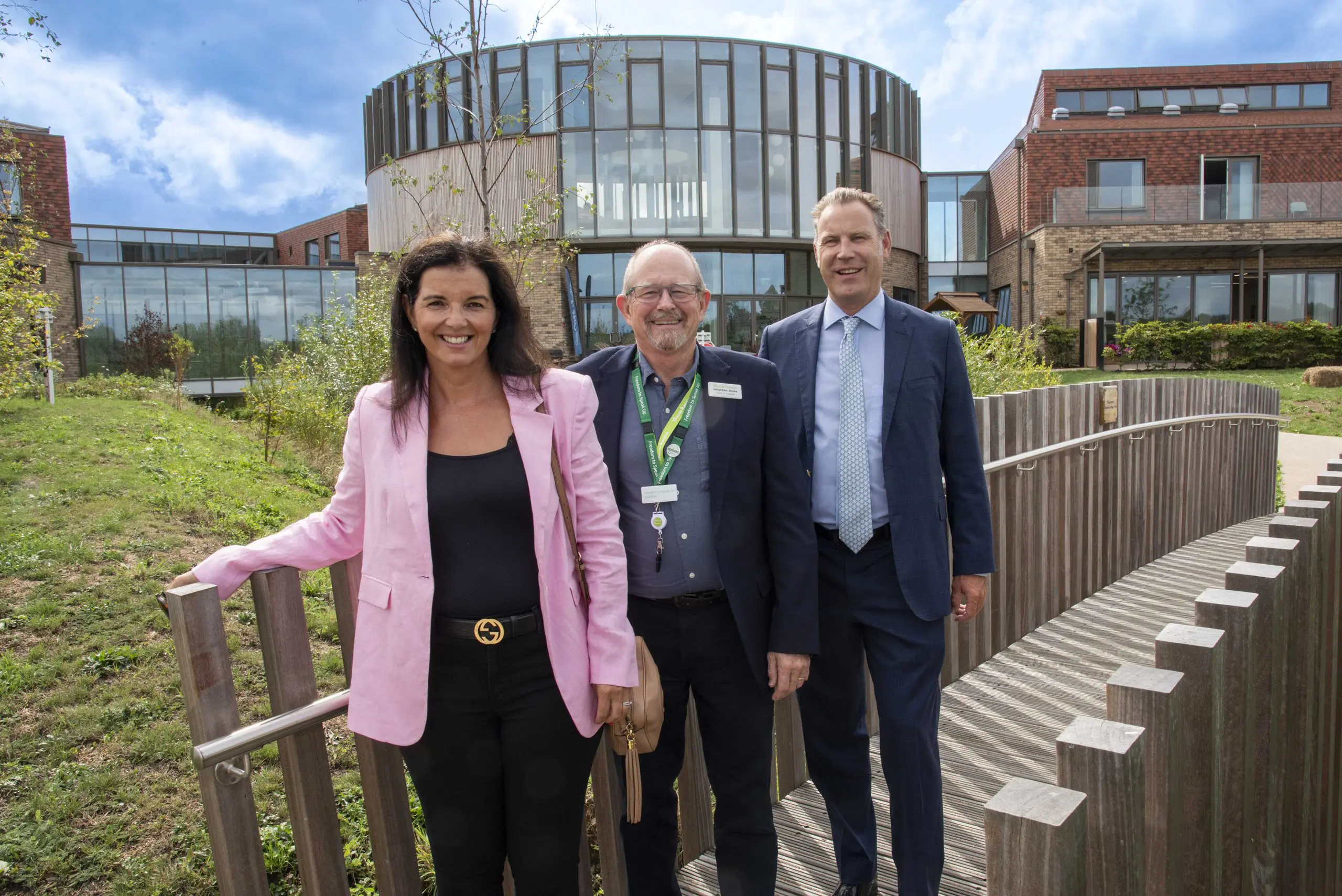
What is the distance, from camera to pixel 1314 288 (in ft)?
91.2

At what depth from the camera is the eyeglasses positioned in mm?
2410

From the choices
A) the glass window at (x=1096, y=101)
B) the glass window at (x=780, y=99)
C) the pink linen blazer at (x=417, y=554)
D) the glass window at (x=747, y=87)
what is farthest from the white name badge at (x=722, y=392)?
the glass window at (x=1096, y=101)

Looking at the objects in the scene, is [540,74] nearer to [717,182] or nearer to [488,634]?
[717,182]

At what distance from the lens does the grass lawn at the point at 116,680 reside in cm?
329

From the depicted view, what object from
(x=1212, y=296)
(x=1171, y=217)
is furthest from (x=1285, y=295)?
(x=1171, y=217)

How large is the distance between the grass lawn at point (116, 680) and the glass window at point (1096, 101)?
1373 inches

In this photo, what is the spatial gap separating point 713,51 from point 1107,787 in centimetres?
2837

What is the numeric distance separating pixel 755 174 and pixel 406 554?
2694 cm

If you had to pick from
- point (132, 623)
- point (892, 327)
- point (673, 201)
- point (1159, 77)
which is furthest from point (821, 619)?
point (1159, 77)

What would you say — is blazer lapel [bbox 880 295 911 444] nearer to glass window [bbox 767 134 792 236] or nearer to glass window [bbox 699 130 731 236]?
glass window [bbox 699 130 731 236]

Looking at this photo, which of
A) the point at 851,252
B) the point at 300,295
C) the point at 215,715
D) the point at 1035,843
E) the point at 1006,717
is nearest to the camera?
the point at 1035,843

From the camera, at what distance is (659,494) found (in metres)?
2.35

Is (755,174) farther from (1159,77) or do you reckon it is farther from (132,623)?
(132,623)

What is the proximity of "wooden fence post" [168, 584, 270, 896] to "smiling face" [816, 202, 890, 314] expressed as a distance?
1869 millimetres
